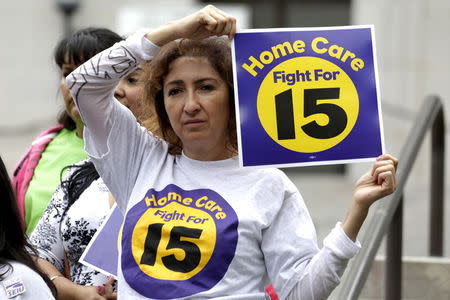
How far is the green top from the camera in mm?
3861

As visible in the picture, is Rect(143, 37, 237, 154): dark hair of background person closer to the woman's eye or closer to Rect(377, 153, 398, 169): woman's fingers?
Rect(377, 153, 398, 169): woman's fingers

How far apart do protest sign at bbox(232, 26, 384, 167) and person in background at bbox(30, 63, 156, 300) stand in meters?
0.60

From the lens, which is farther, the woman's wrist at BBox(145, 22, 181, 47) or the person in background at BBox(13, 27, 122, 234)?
the person in background at BBox(13, 27, 122, 234)

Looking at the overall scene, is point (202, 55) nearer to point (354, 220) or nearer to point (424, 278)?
point (354, 220)

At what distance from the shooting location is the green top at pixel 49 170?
3861mm

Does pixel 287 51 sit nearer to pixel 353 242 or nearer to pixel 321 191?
pixel 353 242

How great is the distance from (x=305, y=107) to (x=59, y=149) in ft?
4.63

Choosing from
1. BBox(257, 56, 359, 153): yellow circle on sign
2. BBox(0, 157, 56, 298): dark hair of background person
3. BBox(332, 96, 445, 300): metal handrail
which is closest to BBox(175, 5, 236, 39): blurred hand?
BBox(257, 56, 359, 153): yellow circle on sign

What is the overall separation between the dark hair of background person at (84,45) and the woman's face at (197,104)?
971mm

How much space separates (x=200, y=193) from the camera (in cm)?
289

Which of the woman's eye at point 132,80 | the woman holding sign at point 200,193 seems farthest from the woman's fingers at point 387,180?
the woman's eye at point 132,80

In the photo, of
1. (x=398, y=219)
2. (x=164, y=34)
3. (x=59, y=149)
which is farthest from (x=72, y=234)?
(x=398, y=219)

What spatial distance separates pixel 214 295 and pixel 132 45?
77cm

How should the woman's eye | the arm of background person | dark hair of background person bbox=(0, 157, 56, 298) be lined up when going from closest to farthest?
dark hair of background person bbox=(0, 157, 56, 298) → the arm of background person → the woman's eye
